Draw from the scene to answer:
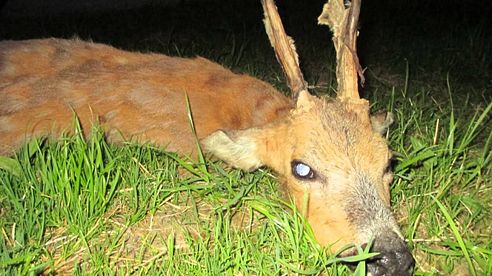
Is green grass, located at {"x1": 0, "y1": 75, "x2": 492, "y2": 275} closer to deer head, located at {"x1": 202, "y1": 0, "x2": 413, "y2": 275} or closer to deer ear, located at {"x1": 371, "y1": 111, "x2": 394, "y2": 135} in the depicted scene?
deer head, located at {"x1": 202, "y1": 0, "x2": 413, "y2": 275}

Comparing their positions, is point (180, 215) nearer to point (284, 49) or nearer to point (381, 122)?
point (284, 49)

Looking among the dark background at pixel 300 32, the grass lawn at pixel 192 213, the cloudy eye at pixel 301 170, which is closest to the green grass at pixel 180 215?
the grass lawn at pixel 192 213

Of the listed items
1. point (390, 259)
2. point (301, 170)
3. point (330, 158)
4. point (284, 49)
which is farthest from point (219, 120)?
point (390, 259)

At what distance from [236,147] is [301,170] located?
0.48 metres

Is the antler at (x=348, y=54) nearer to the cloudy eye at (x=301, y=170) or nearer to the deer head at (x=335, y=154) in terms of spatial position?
the deer head at (x=335, y=154)

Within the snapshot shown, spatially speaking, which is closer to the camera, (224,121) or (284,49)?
(284,49)

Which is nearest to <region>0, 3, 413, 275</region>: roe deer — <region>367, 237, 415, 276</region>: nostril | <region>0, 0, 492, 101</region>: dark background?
<region>367, 237, 415, 276</region>: nostril

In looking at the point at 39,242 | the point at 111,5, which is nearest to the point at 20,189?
the point at 39,242

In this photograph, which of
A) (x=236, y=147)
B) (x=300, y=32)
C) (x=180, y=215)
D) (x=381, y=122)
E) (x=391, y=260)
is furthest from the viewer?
(x=300, y=32)

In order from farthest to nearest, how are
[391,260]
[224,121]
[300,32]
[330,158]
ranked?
[300,32], [224,121], [330,158], [391,260]

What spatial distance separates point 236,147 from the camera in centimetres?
341

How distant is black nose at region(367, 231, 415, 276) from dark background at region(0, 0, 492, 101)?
11.4 feet

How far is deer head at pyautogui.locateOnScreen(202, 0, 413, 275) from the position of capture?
108 inches

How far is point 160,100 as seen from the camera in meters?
3.81
